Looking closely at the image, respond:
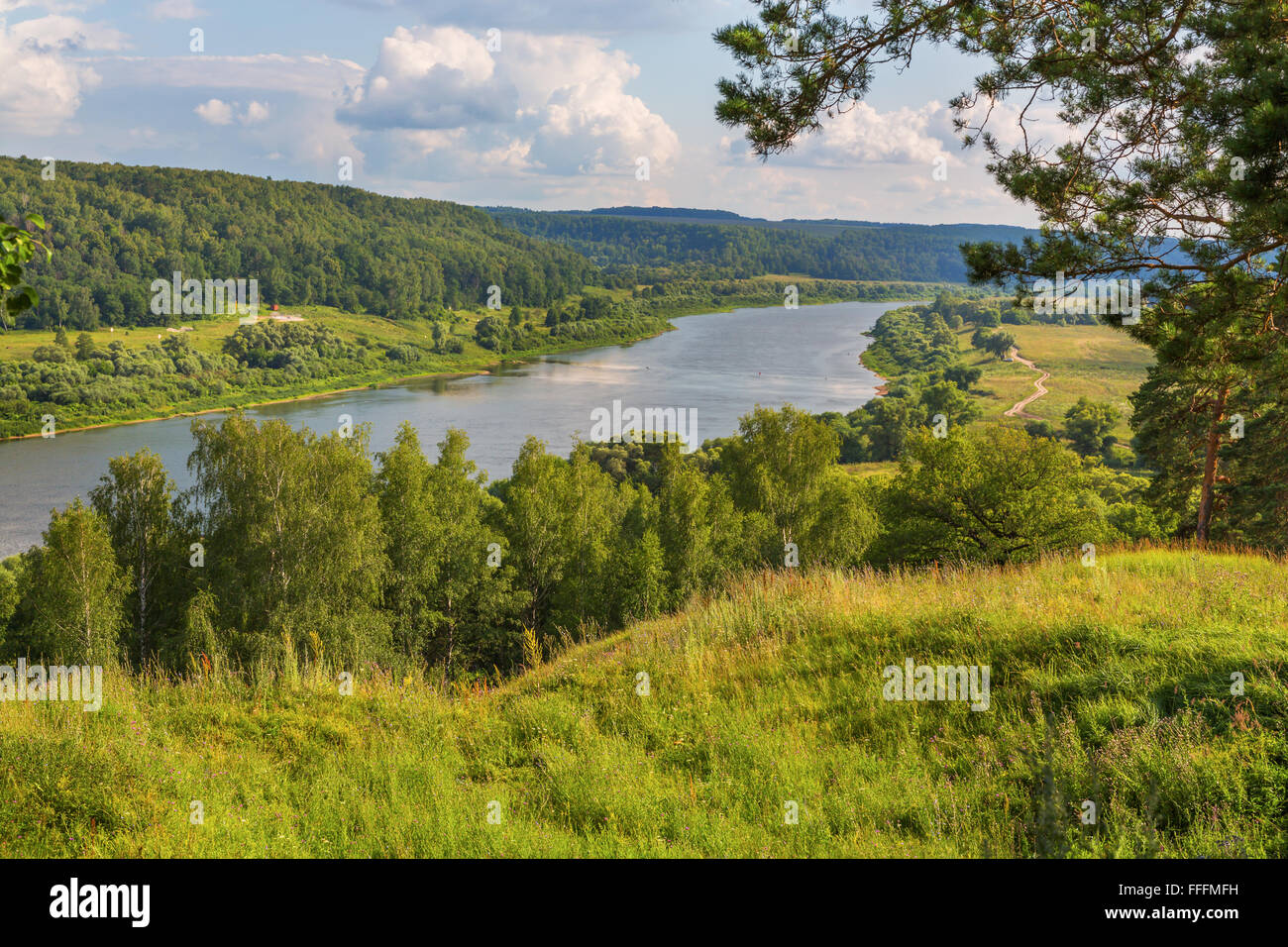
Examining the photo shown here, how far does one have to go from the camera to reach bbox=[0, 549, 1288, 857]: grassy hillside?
3611 mm

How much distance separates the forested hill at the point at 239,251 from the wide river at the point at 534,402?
50260 mm

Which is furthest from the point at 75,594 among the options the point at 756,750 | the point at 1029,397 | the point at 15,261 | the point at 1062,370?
the point at 1062,370

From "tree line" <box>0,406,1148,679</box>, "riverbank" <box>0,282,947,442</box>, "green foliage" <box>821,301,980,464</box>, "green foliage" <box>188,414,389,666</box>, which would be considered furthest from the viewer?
"riverbank" <box>0,282,947,442</box>

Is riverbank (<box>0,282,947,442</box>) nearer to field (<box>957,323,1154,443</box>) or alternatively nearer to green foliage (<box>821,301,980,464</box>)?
green foliage (<box>821,301,980,464</box>)

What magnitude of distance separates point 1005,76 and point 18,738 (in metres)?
8.57

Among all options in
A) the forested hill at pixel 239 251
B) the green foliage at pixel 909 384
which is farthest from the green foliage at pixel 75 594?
the forested hill at pixel 239 251

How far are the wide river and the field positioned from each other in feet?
47.9

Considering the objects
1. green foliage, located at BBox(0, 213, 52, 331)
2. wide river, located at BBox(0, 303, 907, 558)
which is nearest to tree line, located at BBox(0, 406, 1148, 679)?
wide river, located at BBox(0, 303, 907, 558)

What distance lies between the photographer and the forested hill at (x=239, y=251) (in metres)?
121

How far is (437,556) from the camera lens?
23109 mm

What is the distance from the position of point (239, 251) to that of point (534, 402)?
330 feet

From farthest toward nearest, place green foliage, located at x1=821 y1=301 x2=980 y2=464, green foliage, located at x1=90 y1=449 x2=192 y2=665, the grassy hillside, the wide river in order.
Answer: green foliage, located at x1=821 y1=301 x2=980 y2=464, the wide river, green foliage, located at x1=90 y1=449 x2=192 y2=665, the grassy hillside

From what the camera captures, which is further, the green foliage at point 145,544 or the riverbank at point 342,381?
the riverbank at point 342,381

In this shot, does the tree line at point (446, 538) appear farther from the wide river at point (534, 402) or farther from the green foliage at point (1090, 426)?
the green foliage at point (1090, 426)
